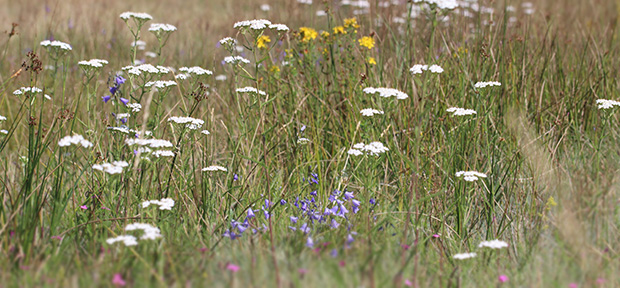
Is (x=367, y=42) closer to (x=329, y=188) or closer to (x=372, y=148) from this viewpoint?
(x=329, y=188)

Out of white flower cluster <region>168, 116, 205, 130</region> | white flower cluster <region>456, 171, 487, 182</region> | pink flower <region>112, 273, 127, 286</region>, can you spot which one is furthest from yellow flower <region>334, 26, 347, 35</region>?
pink flower <region>112, 273, 127, 286</region>

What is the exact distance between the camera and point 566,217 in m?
2.09

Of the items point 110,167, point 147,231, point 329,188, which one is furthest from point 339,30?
point 147,231

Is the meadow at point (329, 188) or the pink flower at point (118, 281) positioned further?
the meadow at point (329, 188)

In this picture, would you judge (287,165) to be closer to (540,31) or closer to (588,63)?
(588,63)

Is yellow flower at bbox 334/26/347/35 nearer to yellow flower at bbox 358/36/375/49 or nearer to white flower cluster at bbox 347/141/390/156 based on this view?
yellow flower at bbox 358/36/375/49

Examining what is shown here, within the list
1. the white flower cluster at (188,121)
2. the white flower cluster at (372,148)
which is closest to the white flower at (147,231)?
the white flower cluster at (188,121)

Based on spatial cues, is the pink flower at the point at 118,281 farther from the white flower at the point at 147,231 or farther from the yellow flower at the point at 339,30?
the yellow flower at the point at 339,30

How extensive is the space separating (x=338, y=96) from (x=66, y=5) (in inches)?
353

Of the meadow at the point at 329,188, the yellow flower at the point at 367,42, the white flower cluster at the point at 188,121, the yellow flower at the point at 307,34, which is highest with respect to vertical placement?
the yellow flower at the point at 307,34

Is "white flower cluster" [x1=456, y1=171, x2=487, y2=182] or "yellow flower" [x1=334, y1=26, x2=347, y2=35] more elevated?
"yellow flower" [x1=334, y1=26, x2=347, y2=35]

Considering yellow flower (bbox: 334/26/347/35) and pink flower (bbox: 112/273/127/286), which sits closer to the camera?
pink flower (bbox: 112/273/127/286)

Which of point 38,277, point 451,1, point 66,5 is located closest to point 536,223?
point 451,1

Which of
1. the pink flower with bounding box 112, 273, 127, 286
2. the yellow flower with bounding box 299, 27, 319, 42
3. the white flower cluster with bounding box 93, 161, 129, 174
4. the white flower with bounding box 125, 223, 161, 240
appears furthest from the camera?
the yellow flower with bounding box 299, 27, 319, 42
